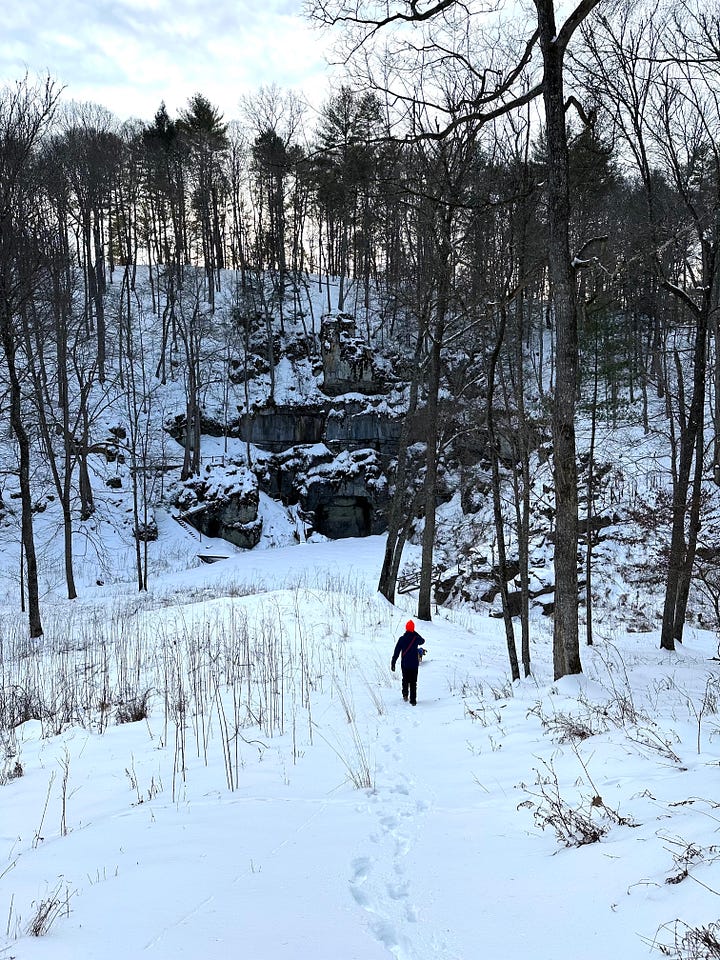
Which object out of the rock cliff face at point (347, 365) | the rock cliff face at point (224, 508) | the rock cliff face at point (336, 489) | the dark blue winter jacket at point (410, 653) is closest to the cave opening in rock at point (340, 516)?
the rock cliff face at point (336, 489)

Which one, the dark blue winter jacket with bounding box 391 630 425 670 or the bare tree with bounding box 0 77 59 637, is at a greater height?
the bare tree with bounding box 0 77 59 637

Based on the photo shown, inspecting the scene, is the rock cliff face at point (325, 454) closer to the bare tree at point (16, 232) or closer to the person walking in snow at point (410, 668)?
the bare tree at point (16, 232)

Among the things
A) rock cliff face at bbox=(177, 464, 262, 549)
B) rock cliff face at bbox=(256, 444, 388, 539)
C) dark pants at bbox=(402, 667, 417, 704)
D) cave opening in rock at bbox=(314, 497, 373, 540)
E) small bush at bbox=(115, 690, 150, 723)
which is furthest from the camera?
cave opening in rock at bbox=(314, 497, 373, 540)

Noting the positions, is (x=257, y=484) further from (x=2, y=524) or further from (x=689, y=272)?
(x=689, y=272)

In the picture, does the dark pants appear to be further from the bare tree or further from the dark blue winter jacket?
the bare tree

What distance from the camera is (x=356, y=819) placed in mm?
3691

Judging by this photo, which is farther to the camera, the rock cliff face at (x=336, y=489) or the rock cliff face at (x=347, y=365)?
the rock cliff face at (x=347, y=365)

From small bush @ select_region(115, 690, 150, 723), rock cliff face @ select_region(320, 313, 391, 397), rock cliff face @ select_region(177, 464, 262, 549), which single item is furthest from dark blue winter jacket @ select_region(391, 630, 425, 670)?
rock cliff face @ select_region(320, 313, 391, 397)

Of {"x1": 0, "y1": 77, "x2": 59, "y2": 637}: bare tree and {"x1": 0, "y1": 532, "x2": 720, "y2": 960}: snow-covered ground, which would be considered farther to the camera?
{"x1": 0, "y1": 77, "x2": 59, "y2": 637}: bare tree

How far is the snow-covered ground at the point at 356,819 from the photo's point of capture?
2385 mm

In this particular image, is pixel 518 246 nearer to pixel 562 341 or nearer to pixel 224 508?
pixel 562 341

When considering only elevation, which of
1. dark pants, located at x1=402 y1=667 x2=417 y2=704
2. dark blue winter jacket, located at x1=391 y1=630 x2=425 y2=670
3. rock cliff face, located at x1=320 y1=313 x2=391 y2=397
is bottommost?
dark pants, located at x1=402 y1=667 x2=417 y2=704

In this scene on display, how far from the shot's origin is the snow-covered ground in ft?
7.82

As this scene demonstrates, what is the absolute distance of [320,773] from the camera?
4.50m
